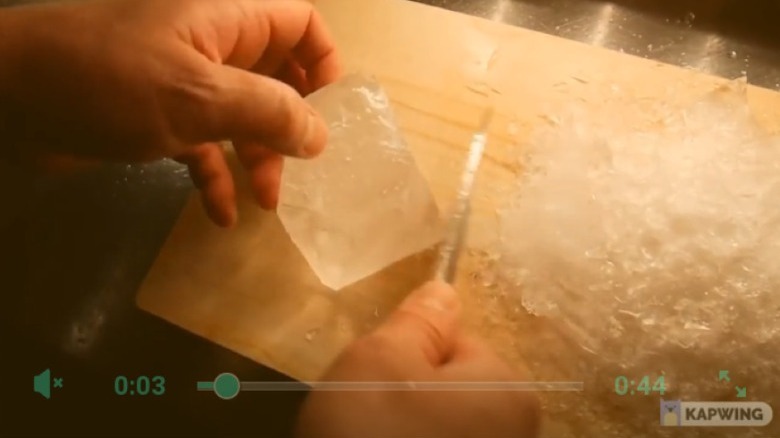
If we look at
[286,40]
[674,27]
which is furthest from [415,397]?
[674,27]

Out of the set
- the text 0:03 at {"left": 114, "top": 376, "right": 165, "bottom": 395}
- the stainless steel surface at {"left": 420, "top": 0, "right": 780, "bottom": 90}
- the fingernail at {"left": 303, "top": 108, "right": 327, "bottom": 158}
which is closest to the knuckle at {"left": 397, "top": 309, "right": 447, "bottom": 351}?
the fingernail at {"left": 303, "top": 108, "right": 327, "bottom": 158}

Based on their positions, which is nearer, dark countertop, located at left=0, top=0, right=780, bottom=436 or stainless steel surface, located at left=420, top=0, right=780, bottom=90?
dark countertop, located at left=0, top=0, right=780, bottom=436

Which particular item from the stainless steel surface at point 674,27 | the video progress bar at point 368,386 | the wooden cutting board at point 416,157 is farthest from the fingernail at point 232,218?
the stainless steel surface at point 674,27

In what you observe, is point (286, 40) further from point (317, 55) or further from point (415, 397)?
point (415, 397)

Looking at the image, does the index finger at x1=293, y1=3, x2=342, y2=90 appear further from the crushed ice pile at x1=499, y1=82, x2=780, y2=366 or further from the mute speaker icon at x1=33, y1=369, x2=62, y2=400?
the mute speaker icon at x1=33, y1=369, x2=62, y2=400

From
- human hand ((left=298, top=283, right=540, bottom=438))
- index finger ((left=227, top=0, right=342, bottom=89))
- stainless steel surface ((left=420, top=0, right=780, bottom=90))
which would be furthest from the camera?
stainless steel surface ((left=420, top=0, right=780, bottom=90))

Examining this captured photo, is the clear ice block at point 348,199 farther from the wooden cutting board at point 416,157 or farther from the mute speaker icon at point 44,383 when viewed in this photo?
the mute speaker icon at point 44,383
